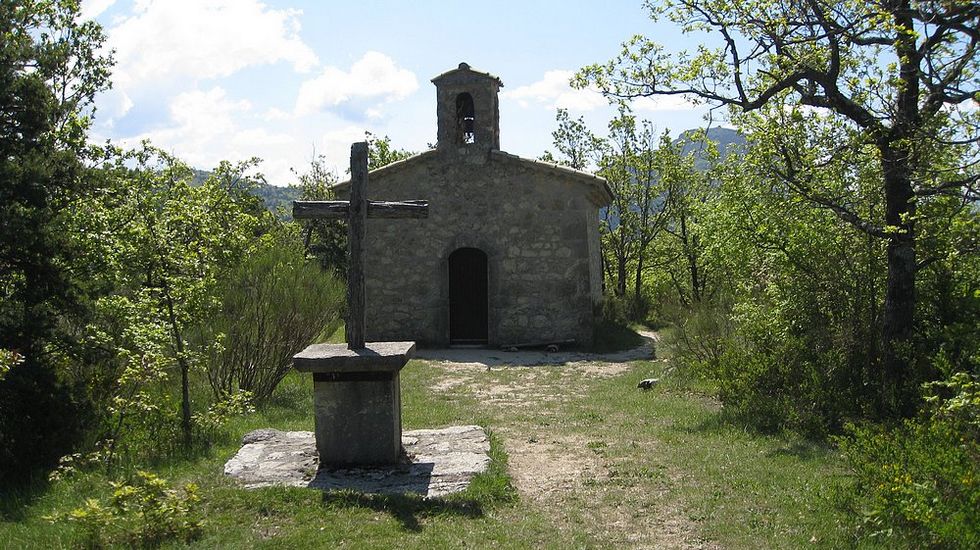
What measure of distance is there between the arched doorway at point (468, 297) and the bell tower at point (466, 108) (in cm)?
222

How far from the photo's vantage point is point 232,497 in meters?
5.43

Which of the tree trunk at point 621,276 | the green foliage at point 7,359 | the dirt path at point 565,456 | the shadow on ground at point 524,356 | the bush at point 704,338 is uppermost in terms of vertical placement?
the tree trunk at point 621,276

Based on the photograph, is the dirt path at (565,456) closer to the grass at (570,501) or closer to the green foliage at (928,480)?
the grass at (570,501)

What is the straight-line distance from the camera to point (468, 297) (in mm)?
16047

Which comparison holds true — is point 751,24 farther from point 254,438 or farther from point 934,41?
point 254,438

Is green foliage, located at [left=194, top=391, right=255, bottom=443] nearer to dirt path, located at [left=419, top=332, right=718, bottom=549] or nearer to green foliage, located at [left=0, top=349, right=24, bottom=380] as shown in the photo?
green foliage, located at [left=0, top=349, right=24, bottom=380]

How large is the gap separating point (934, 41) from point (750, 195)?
2793 millimetres

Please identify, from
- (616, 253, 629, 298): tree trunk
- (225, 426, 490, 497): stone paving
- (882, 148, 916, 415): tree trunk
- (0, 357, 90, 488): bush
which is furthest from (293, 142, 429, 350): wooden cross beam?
(616, 253, 629, 298): tree trunk

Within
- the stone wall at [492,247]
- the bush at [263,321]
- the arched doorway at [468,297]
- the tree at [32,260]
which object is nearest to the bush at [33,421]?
the tree at [32,260]

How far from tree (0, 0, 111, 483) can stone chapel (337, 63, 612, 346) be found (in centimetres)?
870

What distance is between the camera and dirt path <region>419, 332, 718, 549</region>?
204 inches

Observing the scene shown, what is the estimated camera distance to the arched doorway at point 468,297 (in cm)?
1598

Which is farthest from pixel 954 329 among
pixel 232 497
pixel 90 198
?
pixel 90 198

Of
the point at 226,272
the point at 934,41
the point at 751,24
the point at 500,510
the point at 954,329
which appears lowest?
the point at 500,510
